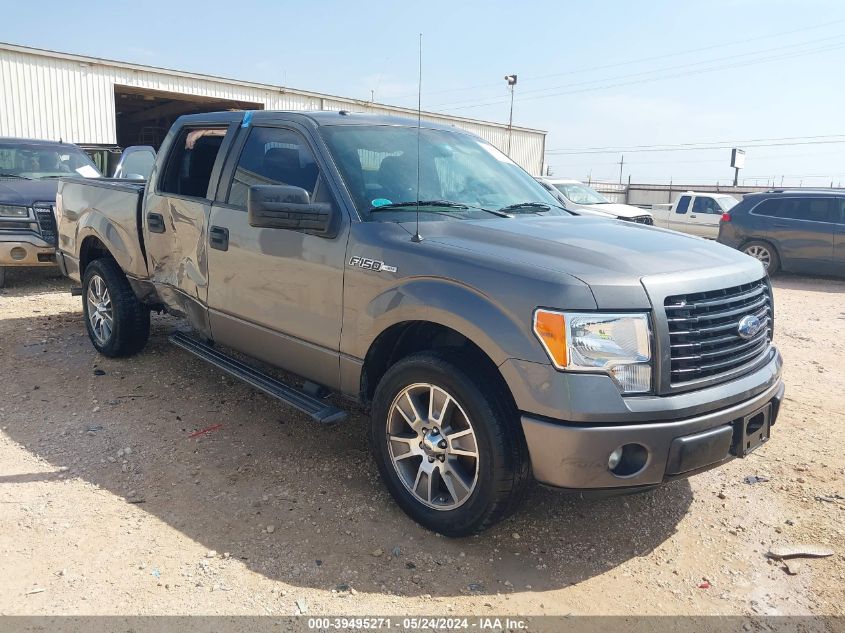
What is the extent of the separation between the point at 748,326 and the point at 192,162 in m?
3.81

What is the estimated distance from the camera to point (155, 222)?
16.2 feet

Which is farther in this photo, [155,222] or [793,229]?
[793,229]

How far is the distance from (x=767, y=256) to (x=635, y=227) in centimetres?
1031

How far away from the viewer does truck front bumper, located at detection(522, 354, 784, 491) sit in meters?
2.68

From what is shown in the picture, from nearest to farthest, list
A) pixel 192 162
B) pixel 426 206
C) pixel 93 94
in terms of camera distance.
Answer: pixel 426 206
pixel 192 162
pixel 93 94

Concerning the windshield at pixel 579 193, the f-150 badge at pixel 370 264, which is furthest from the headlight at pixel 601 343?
the windshield at pixel 579 193

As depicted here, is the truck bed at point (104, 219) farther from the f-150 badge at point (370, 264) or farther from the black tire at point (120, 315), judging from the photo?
the f-150 badge at point (370, 264)

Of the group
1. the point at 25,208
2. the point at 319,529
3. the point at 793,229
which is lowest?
the point at 319,529

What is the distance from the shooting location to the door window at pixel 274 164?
3.87 meters

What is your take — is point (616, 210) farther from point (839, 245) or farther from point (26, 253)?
point (26, 253)

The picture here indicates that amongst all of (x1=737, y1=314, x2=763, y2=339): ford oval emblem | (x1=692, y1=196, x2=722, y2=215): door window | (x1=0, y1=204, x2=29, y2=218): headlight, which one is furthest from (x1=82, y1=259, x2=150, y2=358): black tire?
(x1=692, y1=196, x2=722, y2=215): door window

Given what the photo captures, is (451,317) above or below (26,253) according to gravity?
above

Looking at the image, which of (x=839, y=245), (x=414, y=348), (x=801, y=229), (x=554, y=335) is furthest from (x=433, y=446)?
(x=801, y=229)

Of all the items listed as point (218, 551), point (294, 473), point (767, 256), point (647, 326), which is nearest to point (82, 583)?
point (218, 551)
